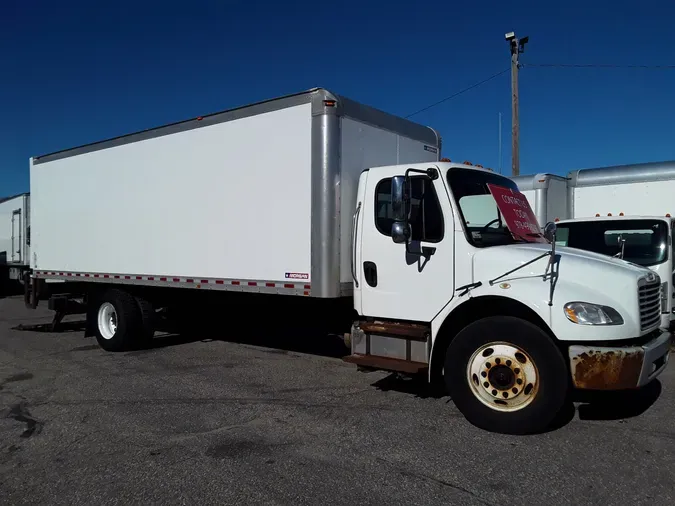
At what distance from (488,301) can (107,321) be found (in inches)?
263

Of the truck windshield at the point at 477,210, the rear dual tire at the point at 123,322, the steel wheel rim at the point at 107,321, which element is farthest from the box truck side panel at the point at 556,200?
the steel wheel rim at the point at 107,321

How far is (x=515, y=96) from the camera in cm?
1712

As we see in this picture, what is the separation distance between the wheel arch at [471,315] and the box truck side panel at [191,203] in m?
1.65

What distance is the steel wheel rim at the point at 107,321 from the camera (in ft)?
31.1

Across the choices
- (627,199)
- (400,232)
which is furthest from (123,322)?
(627,199)

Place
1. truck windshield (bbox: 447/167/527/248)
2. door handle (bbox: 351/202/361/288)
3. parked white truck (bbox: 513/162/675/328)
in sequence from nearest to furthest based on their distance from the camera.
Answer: truck windshield (bbox: 447/167/527/248) < door handle (bbox: 351/202/361/288) < parked white truck (bbox: 513/162/675/328)

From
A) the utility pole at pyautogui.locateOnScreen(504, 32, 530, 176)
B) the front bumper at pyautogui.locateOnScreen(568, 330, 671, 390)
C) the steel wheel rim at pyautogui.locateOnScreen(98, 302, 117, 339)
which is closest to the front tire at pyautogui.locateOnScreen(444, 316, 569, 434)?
the front bumper at pyautogui.locateOnScreen(568, 330, 671, 390)

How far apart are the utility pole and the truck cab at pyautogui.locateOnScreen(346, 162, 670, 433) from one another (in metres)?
11.1

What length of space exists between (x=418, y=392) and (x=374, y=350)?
2.72 feet

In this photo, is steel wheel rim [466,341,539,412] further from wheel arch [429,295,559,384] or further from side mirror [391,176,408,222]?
side mirror [391,176,408,222]

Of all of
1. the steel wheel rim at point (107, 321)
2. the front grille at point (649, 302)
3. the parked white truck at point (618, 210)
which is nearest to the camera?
the front grille at point (649, 302)

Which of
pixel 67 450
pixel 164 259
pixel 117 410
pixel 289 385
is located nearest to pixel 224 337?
pixel 164 259

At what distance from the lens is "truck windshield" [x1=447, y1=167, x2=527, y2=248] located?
555 centimetres

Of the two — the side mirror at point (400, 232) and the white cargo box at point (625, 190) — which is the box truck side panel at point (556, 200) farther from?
the side mirror at point (400, 232)
